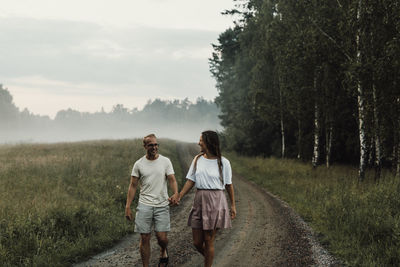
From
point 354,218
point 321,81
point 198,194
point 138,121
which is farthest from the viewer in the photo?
point 138,121

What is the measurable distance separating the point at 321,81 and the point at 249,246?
16.3 metres

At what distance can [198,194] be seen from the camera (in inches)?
192

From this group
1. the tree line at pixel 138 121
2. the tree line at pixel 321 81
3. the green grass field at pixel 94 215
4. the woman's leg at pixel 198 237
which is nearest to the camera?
the woman's leg at pixel 198 237

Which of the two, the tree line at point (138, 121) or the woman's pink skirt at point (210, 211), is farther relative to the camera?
the tree line at point (138, 121)

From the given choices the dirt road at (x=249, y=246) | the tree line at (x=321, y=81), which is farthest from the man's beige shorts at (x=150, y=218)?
the tree line at (x=321, y=81)

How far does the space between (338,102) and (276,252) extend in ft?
52.5

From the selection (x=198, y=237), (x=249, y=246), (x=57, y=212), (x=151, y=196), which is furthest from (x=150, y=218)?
(x=57, y=212)

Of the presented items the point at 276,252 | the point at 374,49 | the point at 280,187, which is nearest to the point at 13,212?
the point at 276,252

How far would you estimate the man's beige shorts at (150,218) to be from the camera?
5.02m

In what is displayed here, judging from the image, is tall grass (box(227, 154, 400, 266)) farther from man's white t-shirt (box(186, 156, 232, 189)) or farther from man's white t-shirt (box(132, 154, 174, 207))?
man's white t-shirt (box(132, 154, 174, 207))

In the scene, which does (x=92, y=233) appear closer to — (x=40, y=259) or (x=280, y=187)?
(x=40, y=259)

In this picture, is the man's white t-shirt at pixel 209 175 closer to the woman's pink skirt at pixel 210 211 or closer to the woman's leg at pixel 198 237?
the woman's pink skirt at pixel 210 211

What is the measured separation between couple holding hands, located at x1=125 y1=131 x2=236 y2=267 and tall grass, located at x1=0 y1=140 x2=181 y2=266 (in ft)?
8.07

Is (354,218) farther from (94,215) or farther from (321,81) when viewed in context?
(321,81)
